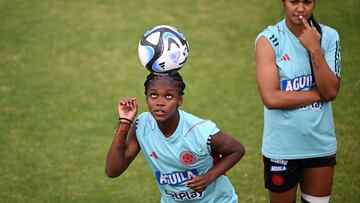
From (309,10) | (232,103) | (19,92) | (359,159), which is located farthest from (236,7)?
(309,10)

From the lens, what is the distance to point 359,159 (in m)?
8.02

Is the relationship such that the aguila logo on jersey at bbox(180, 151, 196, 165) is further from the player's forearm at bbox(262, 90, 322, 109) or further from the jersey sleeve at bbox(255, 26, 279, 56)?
the jersey sleeve at bbox(255, 26, 279, 56)

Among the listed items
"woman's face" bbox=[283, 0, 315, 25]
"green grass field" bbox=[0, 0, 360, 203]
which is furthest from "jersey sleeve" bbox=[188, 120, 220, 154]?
"green grass field" bbox=[0, 0, 360, 203]

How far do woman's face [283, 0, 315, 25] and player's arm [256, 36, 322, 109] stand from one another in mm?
275

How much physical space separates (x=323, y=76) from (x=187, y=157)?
1.21 meters

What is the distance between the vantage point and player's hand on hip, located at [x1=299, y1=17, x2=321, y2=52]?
4.93 meters

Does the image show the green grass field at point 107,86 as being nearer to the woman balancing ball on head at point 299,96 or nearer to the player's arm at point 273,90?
the woman balancing ball on head at point 299,96

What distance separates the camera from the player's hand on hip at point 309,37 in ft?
16.2

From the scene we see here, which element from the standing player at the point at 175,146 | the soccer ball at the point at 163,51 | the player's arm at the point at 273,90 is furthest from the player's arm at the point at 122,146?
the player's arm at the point at 273,90

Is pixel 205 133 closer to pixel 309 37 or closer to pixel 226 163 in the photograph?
pixel 226 163

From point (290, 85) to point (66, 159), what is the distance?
13.7 ft

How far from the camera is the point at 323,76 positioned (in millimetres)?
4926

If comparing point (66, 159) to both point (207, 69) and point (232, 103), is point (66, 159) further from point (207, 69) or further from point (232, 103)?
point (207, 69)

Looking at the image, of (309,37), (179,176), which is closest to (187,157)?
(179,176)
